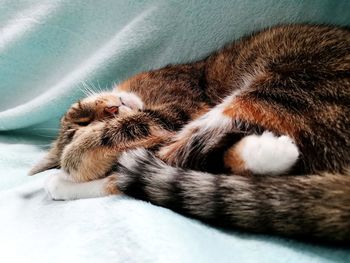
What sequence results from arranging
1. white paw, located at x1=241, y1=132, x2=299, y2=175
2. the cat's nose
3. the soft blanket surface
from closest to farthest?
white paw, located at x1=241, y1=132, x2=299, y2=175 < the soft blanket surface < the cat's nose

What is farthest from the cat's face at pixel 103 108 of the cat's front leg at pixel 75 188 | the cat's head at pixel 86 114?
the cat's front leg at pixel 75 188

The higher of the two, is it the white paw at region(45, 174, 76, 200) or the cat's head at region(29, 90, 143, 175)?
the cat's head at region(29, 90, 143, 175)

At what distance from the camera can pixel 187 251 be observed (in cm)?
81

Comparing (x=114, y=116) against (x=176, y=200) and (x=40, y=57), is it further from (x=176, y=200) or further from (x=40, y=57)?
(x=40, y=57)

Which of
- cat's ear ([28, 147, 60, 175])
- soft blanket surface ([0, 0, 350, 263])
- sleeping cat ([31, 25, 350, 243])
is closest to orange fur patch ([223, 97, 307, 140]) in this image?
sleeping cat ([31, 25, 350, 243])

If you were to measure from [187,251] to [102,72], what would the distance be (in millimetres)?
1113

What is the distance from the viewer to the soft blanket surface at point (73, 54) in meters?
1.08

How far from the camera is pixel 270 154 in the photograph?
0.98 metres

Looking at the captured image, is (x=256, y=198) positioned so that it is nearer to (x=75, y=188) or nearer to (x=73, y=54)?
(x=75, y=188)

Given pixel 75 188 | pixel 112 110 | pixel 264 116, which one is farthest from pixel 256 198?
pixel 112 110

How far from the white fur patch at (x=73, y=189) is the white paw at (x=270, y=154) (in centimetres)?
37

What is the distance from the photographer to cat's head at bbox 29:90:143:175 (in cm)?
142

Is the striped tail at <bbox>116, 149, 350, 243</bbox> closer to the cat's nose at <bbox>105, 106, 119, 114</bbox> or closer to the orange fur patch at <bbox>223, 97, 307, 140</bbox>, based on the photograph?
the orange fur patch at <bbox>223, 97, 307, 140</bbox>

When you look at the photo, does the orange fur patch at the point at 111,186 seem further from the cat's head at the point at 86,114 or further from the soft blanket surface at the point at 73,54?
the cat's head at the point at 86,114
